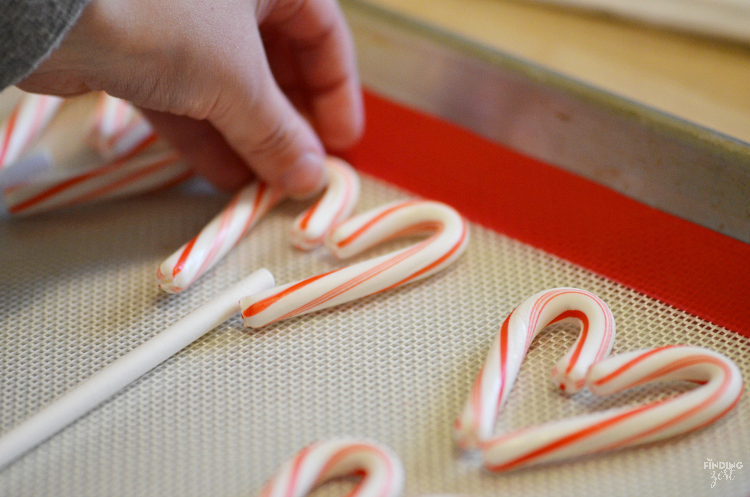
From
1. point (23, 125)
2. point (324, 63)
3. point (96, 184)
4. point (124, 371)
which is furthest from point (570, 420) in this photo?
point (23, 125)

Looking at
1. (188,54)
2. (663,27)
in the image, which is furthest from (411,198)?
(663,27)

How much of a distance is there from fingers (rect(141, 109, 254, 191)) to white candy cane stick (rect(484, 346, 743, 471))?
50 cm

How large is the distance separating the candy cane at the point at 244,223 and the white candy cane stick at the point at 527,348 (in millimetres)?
265

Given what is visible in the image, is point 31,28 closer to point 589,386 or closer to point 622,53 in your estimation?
point 589,386

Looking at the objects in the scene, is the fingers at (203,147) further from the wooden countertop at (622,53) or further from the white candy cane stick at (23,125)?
the wooden countertop at (622,53)

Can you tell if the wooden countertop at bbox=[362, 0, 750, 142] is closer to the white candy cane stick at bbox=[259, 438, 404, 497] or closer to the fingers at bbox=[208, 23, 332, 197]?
the fingers at bbox=[208, 23, 332, 197]

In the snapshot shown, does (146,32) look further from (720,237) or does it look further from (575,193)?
(720,237)

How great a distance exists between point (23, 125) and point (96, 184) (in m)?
0.19

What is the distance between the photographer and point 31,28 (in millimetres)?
548

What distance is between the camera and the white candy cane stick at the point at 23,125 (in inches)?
37.4

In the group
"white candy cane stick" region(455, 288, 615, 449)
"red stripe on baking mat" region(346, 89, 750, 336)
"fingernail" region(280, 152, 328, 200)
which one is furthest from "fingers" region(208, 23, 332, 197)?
"white candy cane stick" region(455, 288, 615, 449)

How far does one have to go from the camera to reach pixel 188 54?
643 mm

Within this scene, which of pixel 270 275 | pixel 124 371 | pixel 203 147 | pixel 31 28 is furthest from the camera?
pixel 203 147

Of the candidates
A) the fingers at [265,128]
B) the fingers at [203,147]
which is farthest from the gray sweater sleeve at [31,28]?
the fingers at [203,147]
